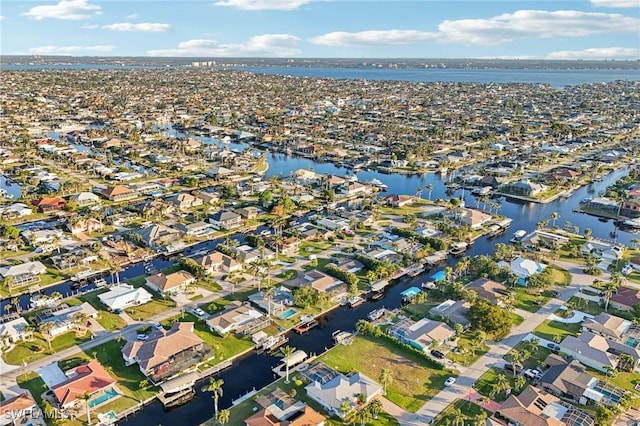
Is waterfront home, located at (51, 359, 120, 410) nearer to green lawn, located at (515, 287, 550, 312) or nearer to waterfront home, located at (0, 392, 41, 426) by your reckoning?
waterfront home, located at (0, 392, 41, 426)

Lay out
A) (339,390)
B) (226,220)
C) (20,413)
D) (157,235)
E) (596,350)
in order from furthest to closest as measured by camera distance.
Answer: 1. (226,220)
2. (157,235)
3. (596,350)
4. (339,390)
5. (20,413)

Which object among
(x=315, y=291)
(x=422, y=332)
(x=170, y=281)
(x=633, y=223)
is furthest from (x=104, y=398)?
(x=633, y=223)

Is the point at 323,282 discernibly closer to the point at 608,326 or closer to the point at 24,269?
the point at 608,326

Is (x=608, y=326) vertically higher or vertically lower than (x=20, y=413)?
higher

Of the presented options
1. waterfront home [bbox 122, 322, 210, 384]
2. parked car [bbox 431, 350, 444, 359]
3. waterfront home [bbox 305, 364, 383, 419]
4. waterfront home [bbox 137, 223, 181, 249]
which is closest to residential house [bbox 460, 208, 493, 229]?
parked car [bbox 431, 350, 444, 359]

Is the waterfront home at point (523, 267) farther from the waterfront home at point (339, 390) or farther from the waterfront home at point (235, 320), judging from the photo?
the waterfront home at point (235, 320)

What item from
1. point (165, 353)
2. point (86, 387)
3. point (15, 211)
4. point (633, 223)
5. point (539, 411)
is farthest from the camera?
point (633, 223)

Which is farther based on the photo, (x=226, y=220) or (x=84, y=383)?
(x=226, y=220)

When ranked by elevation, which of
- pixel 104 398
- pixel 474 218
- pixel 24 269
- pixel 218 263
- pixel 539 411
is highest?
pixel 474 218
